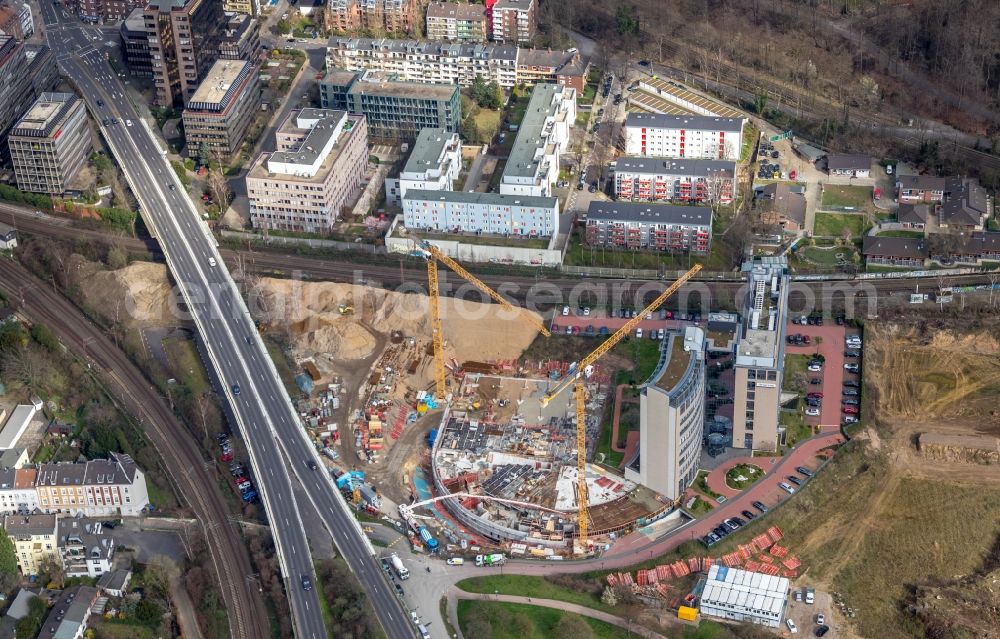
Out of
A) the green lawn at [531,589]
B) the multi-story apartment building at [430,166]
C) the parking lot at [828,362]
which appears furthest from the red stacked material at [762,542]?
the multi-story apartment building at [430,166]

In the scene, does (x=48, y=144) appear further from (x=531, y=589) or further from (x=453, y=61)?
(x=531, y=589)

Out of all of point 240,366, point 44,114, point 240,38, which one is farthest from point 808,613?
point 240,38

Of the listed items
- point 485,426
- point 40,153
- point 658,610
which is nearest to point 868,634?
point 658,610

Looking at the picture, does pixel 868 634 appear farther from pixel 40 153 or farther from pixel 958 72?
pixel 40 153

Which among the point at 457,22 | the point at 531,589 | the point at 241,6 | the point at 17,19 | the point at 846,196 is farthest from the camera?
the point at 241,6

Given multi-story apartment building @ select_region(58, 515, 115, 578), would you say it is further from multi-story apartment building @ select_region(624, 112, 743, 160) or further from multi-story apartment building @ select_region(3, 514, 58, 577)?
multi-story apartment building @ select_region(624, 112, 743, 160)

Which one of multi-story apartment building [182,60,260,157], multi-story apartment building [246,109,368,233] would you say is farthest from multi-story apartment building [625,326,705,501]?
multi-story apartment building [182,60,260,157]
